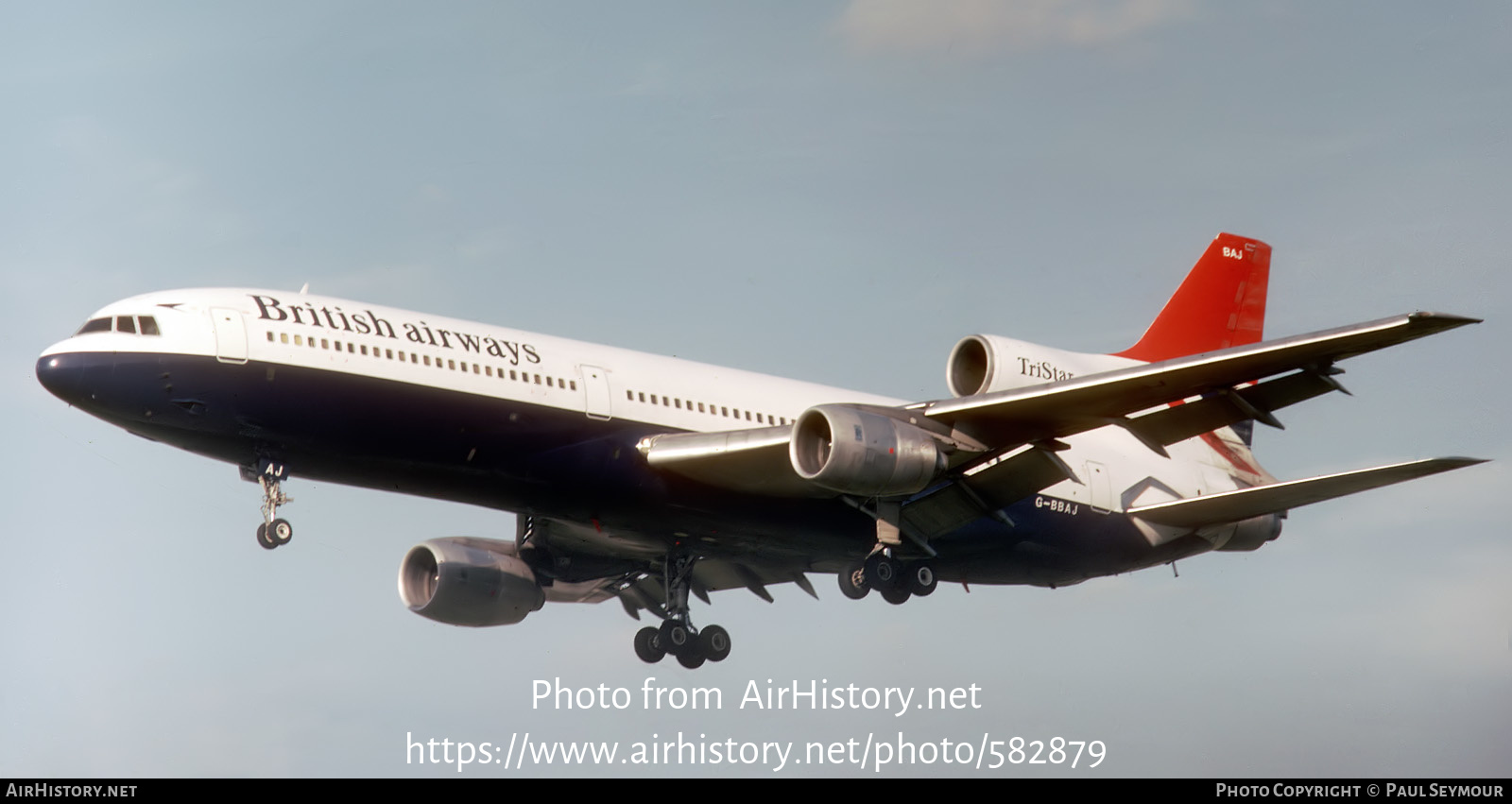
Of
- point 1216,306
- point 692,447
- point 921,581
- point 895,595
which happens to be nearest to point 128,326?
point 692,447

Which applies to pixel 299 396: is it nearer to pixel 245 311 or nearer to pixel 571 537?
pixel 245 311

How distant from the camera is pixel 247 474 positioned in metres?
30.6

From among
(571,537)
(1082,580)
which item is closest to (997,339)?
(1082,580)

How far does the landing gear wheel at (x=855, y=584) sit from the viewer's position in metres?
33.8

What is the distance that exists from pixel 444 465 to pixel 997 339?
11.1 m

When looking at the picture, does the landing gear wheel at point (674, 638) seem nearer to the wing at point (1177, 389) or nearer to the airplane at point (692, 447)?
the airplane at point (692, 447)

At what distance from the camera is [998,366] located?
3438 cm

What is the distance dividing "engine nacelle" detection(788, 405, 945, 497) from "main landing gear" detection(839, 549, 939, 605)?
219 cm

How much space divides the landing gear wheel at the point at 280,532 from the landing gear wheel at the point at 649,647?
9.49 metres

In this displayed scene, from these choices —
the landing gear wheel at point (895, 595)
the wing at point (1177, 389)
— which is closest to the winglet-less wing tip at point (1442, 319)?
the wing at point (1177, 389)

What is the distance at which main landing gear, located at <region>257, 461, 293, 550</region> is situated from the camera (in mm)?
29844

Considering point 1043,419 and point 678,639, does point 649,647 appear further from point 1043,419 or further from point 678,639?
point 1043,419

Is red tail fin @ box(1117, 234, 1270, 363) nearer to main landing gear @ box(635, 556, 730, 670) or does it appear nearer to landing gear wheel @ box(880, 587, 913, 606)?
landing gear wheel @ box(880, 587, 913, 606)

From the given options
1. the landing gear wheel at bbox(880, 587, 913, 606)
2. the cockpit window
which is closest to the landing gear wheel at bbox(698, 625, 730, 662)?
the landing gear wheel at bbox(880, 587, 913, 606)
